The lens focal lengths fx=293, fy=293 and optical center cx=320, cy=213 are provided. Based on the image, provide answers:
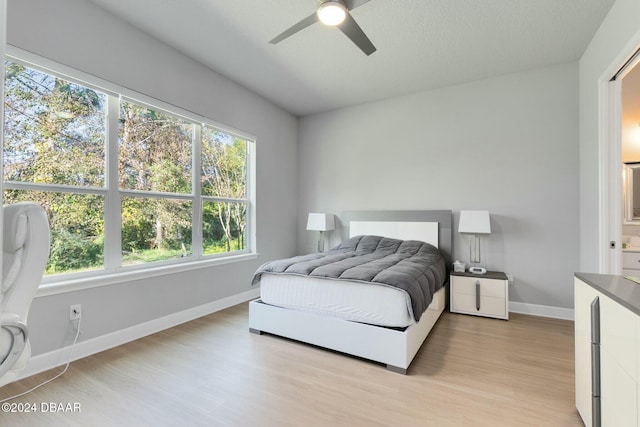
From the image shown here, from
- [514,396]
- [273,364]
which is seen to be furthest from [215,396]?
[514,396]

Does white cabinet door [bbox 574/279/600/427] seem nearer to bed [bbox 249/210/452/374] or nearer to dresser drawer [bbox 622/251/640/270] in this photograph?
bed [bbox 249/210/452/374]

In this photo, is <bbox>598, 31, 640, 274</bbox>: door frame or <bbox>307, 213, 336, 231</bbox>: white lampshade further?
<bbox>307, 213, 336, 231</bbox>: white lampshade

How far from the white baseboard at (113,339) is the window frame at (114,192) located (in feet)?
1.46

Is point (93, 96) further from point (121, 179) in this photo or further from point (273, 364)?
point (273, 364)

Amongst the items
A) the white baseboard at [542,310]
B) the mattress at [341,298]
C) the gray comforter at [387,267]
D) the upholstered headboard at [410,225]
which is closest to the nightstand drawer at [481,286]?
the gray comforter at [387,267]

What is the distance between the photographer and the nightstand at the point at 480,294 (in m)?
3.15

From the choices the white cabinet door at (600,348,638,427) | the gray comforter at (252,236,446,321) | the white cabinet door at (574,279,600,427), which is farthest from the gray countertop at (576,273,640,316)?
the gray comforter at (252,236,446,321)

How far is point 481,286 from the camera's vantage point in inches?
127

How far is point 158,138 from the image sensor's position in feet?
9.81

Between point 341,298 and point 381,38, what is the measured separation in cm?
244

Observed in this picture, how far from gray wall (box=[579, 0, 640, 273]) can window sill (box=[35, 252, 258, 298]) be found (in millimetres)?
3851

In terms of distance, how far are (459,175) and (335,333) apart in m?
2.61

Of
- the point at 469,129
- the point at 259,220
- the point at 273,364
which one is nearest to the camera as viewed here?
the point at 273,364

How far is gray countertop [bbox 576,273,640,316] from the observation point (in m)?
1.09
